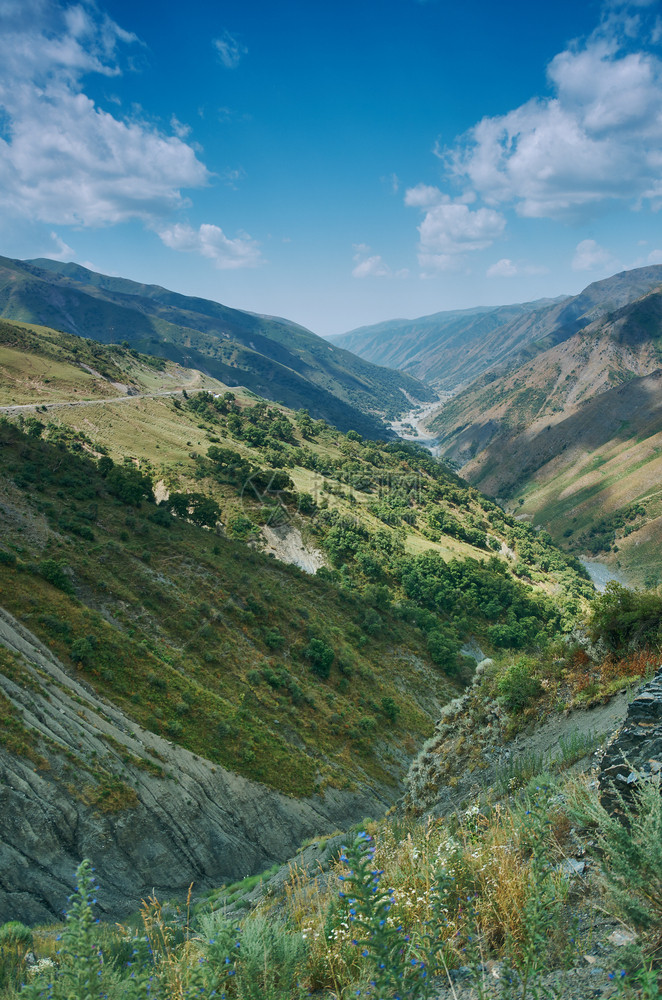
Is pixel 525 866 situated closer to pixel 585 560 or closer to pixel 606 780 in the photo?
pixel 606 780

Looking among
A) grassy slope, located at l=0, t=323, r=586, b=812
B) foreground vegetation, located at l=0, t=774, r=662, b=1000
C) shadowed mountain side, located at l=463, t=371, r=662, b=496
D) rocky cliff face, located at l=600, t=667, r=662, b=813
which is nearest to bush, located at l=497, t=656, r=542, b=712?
foreground vegetation, located at l=0, t=774, r=662, b=1000

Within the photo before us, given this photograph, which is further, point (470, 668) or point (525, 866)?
point (470, 668)

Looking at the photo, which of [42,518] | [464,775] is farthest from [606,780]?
[42,518]

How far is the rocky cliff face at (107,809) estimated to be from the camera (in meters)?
14.6

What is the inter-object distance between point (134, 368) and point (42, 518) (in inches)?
4179

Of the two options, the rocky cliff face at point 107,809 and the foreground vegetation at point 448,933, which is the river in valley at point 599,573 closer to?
the rocky cliff face at point 107,809

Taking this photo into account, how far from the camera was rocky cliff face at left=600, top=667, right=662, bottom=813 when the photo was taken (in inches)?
215

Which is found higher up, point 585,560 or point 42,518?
point 42,518

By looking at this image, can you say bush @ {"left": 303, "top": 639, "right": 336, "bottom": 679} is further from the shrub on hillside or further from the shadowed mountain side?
the shadowed mountain side

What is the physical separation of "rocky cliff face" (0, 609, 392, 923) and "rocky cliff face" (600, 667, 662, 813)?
15.6m

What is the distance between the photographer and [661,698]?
6105 mm

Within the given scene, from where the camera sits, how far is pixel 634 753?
226 inches

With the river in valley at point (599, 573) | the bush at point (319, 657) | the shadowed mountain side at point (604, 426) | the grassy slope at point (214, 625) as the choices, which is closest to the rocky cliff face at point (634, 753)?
the grassy slope at point (214, 625)

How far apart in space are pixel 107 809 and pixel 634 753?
17.8 metres
